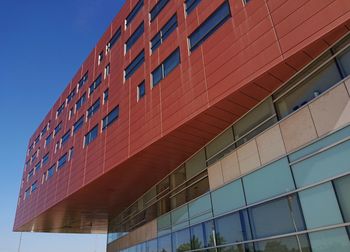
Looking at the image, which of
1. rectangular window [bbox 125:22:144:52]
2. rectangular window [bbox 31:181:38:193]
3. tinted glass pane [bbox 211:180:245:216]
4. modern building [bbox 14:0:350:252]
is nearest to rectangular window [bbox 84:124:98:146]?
modern building [bbox 14:0:350:252]

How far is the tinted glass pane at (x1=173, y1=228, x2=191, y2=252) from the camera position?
15648 mm

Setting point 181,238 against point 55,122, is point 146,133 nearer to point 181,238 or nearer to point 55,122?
point 181,238

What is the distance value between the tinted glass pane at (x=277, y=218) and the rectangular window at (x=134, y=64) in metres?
12.3

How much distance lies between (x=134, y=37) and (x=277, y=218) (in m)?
16.3

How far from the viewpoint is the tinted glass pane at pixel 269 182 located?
10.3 metres

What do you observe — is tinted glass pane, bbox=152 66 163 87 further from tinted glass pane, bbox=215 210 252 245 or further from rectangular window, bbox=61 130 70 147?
rectangular window, bbox=61 130 70 147

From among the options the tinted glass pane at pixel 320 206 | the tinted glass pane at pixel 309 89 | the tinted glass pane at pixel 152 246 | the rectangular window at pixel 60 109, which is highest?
A: the rectangular window at pixel 60 109

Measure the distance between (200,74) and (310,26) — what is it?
17.3ft

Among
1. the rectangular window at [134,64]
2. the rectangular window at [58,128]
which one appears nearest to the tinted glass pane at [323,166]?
the rectangular window at [134,64]

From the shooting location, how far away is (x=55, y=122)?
34.0 meters

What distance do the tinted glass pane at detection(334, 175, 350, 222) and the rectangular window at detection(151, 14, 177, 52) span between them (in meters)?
12.3

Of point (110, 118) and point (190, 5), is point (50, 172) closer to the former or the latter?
point (110, 118)

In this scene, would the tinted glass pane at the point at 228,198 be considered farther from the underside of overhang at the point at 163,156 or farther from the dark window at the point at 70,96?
the dark window at the point at 70,96

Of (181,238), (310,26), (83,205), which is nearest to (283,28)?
(310,26)
